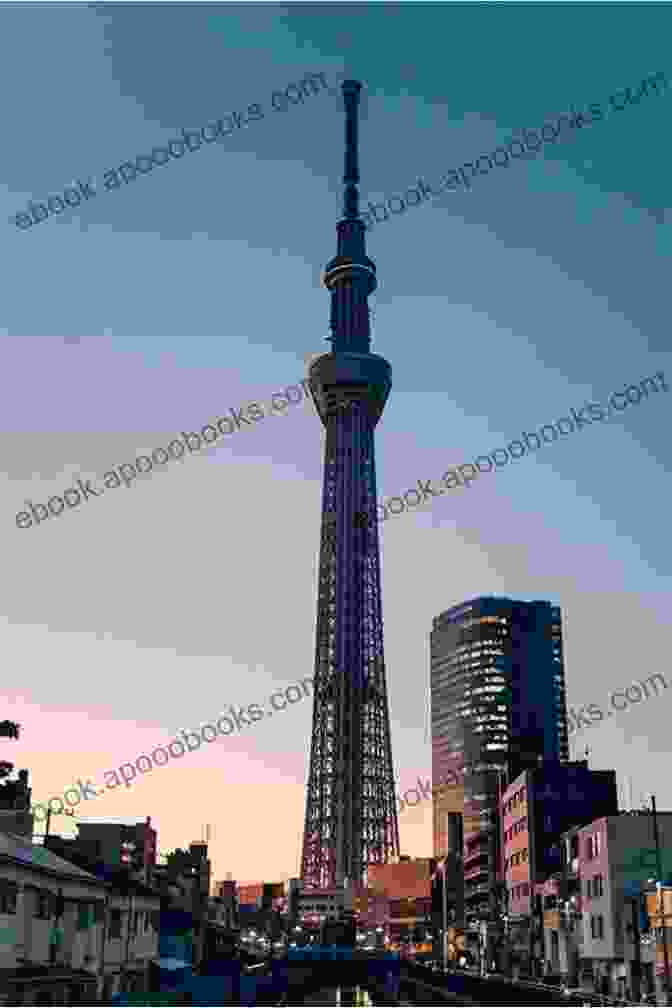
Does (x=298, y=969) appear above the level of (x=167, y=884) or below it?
below

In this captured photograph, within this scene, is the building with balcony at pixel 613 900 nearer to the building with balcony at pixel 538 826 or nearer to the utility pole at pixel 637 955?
the utility pole at pixel 637 955

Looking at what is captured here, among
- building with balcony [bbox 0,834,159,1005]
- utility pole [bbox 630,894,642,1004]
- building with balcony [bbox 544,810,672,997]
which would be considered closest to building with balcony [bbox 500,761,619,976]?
building with balcony [bbox 544,810,672,997]

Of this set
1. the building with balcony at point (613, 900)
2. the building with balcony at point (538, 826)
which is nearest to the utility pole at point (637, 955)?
the building with balcony at point (613, 900)

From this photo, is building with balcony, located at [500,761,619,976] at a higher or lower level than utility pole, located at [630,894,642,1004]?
higher

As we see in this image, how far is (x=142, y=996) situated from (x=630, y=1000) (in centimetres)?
3730

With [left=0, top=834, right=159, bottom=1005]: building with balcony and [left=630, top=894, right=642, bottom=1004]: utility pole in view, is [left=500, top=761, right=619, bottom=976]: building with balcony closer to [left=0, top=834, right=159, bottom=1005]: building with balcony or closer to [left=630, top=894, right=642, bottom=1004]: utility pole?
[left=630, top=894, right=642, bottom=1004]: utility pole

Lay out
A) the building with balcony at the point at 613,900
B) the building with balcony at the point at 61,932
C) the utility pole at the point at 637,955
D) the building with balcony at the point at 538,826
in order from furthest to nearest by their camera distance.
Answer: the building with balcony at the point at 538,826, the building with balcony at the point at 613,900, the utility pole at the point at 637,955, the building with balcony at the point at 61,932

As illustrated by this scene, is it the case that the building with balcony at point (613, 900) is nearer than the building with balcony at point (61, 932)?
No

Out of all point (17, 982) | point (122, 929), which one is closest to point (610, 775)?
point (122, 929)

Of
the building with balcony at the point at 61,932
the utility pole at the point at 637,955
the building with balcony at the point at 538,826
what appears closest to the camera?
the building with balcony at the point at 61,932

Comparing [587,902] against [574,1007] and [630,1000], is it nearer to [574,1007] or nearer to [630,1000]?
[630,1000]

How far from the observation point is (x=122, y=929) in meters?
63.5

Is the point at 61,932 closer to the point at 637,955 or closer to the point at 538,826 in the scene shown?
the point at 637,955

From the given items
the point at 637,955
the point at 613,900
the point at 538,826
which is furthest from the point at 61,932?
the point at 538,826
